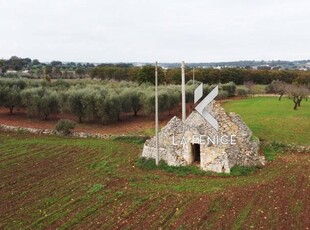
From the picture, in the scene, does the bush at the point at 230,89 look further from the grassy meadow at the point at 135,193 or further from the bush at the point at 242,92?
the grassy meadow at the point at 135,193

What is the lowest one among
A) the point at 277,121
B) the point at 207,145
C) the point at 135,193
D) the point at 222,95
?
the point at 135,193

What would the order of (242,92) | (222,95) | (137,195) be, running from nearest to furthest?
(137,195) < (222,95) < (242,92)

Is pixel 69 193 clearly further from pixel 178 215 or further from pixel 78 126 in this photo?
pixel 78 126

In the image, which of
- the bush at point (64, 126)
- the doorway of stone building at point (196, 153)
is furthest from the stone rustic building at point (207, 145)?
the bush at point (64, 126)

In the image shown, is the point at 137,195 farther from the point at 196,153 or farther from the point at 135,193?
the point at 196,153

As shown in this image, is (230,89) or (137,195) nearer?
(137,195)

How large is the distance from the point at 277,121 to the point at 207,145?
61.6ft

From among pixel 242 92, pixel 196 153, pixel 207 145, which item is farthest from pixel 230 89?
pixel 207 145

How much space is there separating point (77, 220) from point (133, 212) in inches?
96.1

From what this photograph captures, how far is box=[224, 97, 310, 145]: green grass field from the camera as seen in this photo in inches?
1283

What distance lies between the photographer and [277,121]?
3900 cm

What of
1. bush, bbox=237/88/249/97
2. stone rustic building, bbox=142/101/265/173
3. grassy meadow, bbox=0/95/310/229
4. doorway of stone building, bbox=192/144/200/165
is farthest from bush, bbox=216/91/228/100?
doorway of stone building, bbox=192/144/200/165

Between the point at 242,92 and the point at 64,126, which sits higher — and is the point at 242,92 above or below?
above

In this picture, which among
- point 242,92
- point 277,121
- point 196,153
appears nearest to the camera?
point 196,153
